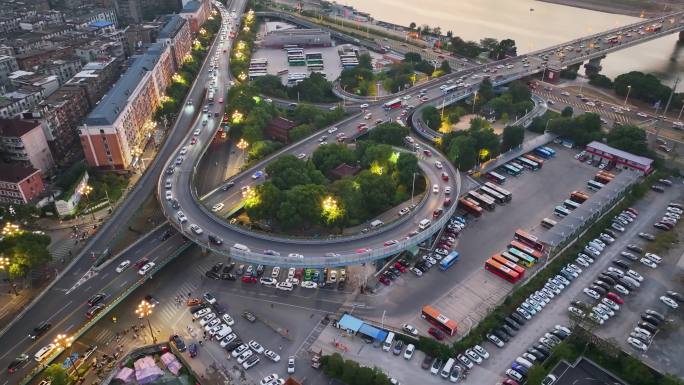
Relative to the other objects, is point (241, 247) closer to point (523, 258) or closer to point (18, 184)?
point (523, 258)

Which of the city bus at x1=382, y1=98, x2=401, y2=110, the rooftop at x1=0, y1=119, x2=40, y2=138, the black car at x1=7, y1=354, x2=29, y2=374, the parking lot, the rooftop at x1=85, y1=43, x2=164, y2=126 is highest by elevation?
the rooftop at x1=85, y1=43, x2=164, y2=126

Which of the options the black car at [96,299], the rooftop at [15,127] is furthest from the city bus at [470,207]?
the rooftop at [15,127]

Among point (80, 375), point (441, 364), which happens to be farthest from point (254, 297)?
point (441, 364)

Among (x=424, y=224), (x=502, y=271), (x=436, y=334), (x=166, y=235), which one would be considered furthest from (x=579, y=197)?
(x=166, y=235)

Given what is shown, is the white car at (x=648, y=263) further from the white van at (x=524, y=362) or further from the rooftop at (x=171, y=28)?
the rooftop at (x=171, y=28)

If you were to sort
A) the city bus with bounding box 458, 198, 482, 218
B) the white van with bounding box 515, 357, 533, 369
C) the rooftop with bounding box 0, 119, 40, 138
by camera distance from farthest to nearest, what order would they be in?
the rooftop with bounding box 0, 119, 40, 138 → the city bus with bounding box 458, 198, 482, 218 → the white van with bounding box 515, 357, 533, 369

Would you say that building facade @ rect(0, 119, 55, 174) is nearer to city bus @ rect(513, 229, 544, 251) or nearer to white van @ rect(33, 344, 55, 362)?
white van @ rect(33, 344, 55, 362)

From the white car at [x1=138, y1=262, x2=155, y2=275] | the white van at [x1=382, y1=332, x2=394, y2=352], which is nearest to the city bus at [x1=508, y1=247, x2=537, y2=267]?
the white van at [x1=382, y1=332, x2=394, y2=352]
